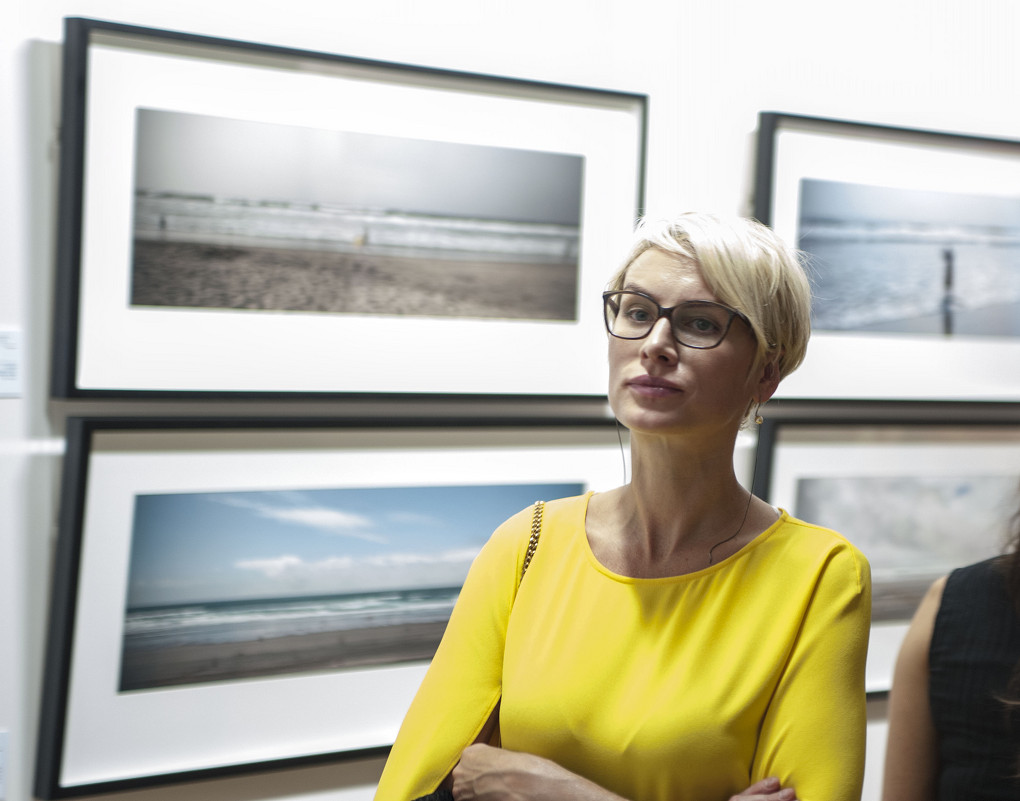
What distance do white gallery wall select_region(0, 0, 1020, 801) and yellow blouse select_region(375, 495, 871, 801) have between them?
1.65 ft

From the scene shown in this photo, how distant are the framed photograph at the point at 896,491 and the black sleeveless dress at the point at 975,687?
0.55 meters

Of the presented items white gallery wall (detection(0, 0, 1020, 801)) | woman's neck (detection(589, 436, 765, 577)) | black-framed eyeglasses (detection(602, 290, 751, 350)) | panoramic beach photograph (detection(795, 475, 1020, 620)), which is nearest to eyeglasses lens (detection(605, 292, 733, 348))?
black-framed eyeglasses (detection(602, 290, 751, 350))

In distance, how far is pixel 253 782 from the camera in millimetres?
1491

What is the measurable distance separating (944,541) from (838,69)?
103 cm

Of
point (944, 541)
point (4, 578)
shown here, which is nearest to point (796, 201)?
point (944, 541)

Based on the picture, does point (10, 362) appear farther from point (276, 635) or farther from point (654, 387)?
point (654, 387)

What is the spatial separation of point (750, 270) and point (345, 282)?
71cm

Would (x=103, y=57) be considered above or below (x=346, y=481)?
above

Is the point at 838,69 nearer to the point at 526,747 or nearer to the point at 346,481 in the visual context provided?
the point at 346,481

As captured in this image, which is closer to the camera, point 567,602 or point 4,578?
point 567,602

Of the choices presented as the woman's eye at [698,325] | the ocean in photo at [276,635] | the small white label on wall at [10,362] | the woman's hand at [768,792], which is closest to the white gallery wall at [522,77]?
the small white label on wall at [10,362]

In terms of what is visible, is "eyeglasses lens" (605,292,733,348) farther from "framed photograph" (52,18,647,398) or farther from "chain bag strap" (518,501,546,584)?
"framed photograph" (52,18,647,398)

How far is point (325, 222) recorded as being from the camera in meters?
1.44

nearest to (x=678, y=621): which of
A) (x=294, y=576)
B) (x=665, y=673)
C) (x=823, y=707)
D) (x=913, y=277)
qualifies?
(x=665, y=673)
